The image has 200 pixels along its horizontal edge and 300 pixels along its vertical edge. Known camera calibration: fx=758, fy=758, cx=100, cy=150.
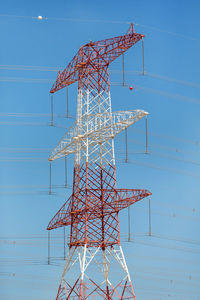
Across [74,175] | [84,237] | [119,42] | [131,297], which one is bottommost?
[131,297]

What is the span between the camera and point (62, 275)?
246 feet

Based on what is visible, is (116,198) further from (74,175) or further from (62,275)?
(62,275)

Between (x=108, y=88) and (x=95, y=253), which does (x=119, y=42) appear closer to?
(x=108, y=88)

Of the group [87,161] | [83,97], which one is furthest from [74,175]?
[83,97]

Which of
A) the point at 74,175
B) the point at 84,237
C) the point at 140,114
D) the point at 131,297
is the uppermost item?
the point at 140,114

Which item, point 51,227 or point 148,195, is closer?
point 148,195

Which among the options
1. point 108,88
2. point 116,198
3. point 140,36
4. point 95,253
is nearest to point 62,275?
point 95,253

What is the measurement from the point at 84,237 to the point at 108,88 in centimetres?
1539

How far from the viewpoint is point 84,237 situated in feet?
240

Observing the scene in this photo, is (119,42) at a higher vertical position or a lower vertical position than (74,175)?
higher

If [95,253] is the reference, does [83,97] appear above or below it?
above

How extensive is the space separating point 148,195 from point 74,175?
8.40 meters

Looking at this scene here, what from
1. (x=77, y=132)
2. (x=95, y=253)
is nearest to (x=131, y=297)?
(x=95, y=253)

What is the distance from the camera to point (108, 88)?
7712cm
